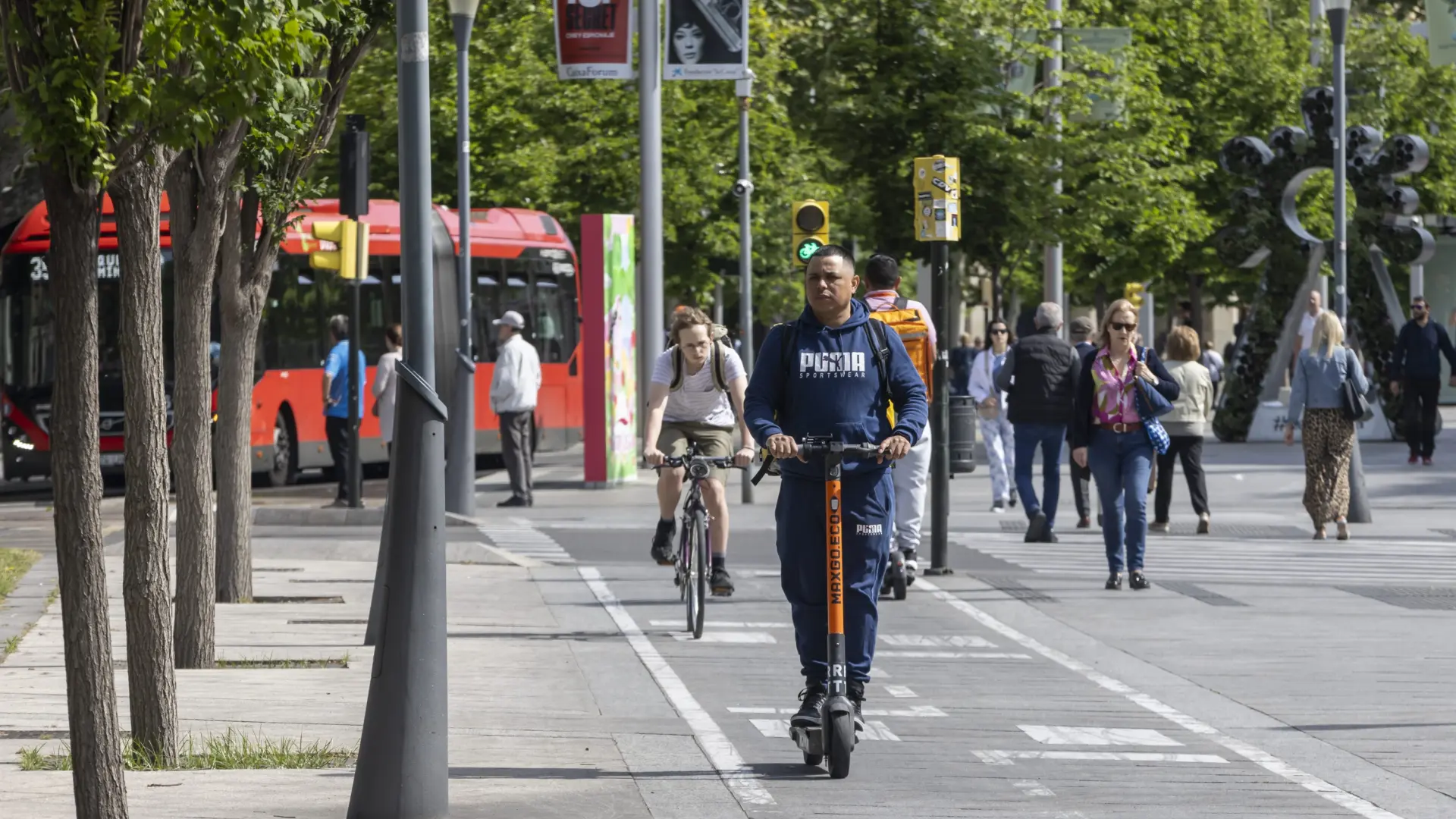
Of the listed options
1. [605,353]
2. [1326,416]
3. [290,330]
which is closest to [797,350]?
[1326,416]

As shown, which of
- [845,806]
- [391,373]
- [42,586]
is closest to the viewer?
[845,806]

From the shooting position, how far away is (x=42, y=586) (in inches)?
535

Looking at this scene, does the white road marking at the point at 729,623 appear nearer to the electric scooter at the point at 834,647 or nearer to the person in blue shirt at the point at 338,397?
the electric scooter at the point at 834,647

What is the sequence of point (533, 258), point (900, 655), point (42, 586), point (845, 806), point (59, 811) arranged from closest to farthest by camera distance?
1. point (59, 811)
2. point (845, 806)
3. point (900, 655)
4. point (42, 586)
5. point (533, 258)

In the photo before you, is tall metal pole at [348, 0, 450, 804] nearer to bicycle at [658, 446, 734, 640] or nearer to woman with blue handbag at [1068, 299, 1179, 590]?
bicycle at [658, 446, 734, 640]

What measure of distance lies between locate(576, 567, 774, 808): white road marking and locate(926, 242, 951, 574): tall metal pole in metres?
2.33

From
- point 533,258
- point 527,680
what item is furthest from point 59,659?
point 533,258

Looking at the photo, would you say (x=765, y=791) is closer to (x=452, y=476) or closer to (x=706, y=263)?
(x=452, y=476)

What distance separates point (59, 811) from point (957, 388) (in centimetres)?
4051

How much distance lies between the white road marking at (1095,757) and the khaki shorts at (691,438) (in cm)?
→ 437

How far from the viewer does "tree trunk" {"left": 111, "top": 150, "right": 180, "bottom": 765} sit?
24.4 ft

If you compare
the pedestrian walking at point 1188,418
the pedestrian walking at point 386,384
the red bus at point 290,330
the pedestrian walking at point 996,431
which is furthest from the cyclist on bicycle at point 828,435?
the red bus at point 290,330

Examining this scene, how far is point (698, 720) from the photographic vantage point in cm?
900

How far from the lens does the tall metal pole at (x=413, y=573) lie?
6570 millimetres
